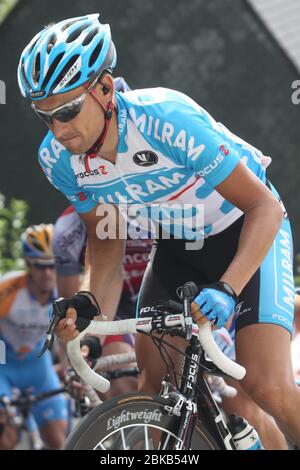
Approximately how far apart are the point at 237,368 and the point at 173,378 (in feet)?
2.05

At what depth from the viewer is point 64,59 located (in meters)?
4.55

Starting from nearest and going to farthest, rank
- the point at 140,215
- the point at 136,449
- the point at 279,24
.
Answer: the point at 136,449 < the point at 140,215 < the point at 279,24

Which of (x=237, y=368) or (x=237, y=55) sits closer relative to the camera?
(x=237, y=368)

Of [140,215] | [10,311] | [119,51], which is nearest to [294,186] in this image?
[119,51]

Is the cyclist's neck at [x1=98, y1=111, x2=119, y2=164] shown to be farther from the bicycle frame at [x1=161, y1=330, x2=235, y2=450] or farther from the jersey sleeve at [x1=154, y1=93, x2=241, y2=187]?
the bicycle frame at [x1=161, y1=330, x2=235, y2=450]

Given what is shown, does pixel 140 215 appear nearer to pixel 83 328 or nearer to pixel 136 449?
pixel 83 328

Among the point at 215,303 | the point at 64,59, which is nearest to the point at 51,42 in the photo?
the point at 64,59

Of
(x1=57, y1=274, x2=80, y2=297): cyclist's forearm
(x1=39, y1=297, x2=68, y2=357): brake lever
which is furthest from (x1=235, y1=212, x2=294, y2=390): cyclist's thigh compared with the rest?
(x1=57, y1=274, x2=80, y2=297): cyclist's forearm

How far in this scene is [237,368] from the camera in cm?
427

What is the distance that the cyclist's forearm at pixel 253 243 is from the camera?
4395 millimetres

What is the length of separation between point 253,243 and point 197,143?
18.0 inches

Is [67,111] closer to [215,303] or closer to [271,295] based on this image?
[215,303]

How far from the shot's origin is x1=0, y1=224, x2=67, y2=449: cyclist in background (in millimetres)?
8422

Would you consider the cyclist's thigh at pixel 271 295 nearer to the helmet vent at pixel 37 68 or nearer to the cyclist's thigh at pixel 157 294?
the cyclist's thigh at pixel 157 294
